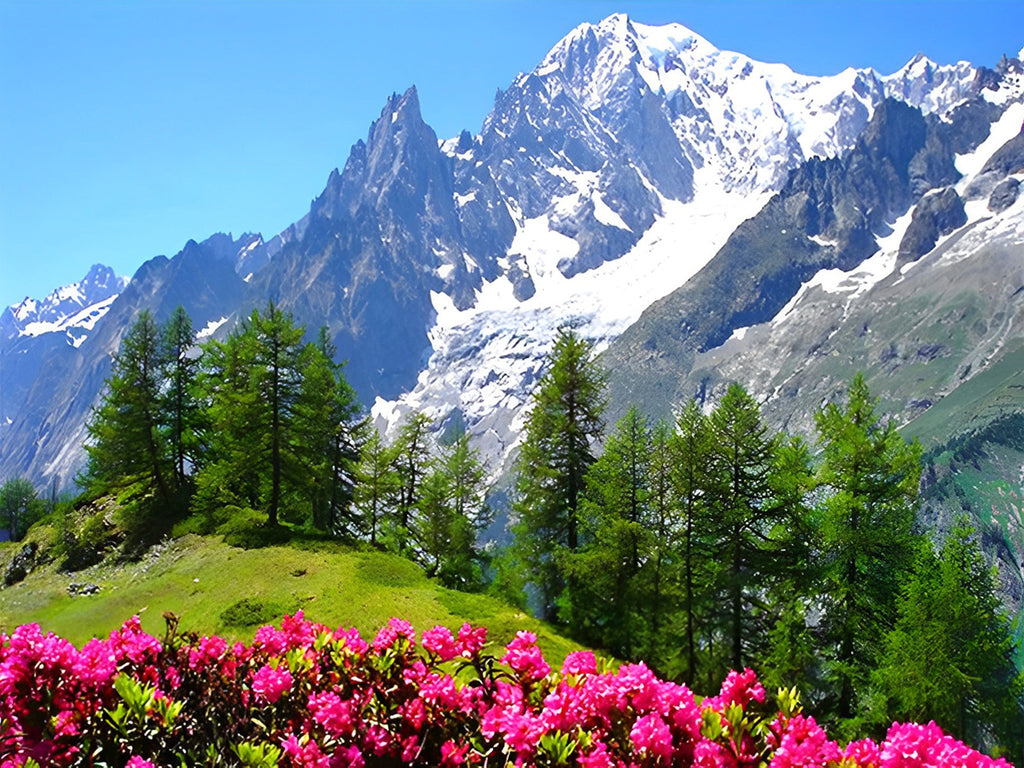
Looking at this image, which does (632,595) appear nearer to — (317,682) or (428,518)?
(428,518)

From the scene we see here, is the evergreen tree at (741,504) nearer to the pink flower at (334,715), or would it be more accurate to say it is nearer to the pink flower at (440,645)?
the pink flower at (440,645)

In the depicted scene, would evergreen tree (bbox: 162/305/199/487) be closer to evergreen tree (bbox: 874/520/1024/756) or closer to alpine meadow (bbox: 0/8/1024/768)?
alpine meadow (bbox: 0/8/1024/768)

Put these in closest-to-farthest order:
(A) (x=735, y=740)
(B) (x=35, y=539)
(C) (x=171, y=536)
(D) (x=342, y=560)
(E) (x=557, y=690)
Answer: (A) (x=735, y=740), (E) (x=557, y=690), (D) (x=342, y=560), (C) (x=171, y=536), (B) (x=35, y=539)

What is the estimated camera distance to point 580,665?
4.88 metres

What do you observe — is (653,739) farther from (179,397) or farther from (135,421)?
(179,397)

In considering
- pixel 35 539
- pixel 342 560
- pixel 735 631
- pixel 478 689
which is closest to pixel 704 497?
pixel 735 631

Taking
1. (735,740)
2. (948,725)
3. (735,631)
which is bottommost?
(948,725)

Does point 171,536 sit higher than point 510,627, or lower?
higher

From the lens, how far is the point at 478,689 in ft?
17.0

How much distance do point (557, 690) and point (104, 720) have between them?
305cm

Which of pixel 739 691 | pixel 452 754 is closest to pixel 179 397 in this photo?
pixel 452 754

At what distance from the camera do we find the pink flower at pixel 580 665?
4828 millimetres

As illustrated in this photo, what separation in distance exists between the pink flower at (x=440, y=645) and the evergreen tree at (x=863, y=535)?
58.9ft

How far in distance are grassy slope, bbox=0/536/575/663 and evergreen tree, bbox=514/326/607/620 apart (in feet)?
13.2
